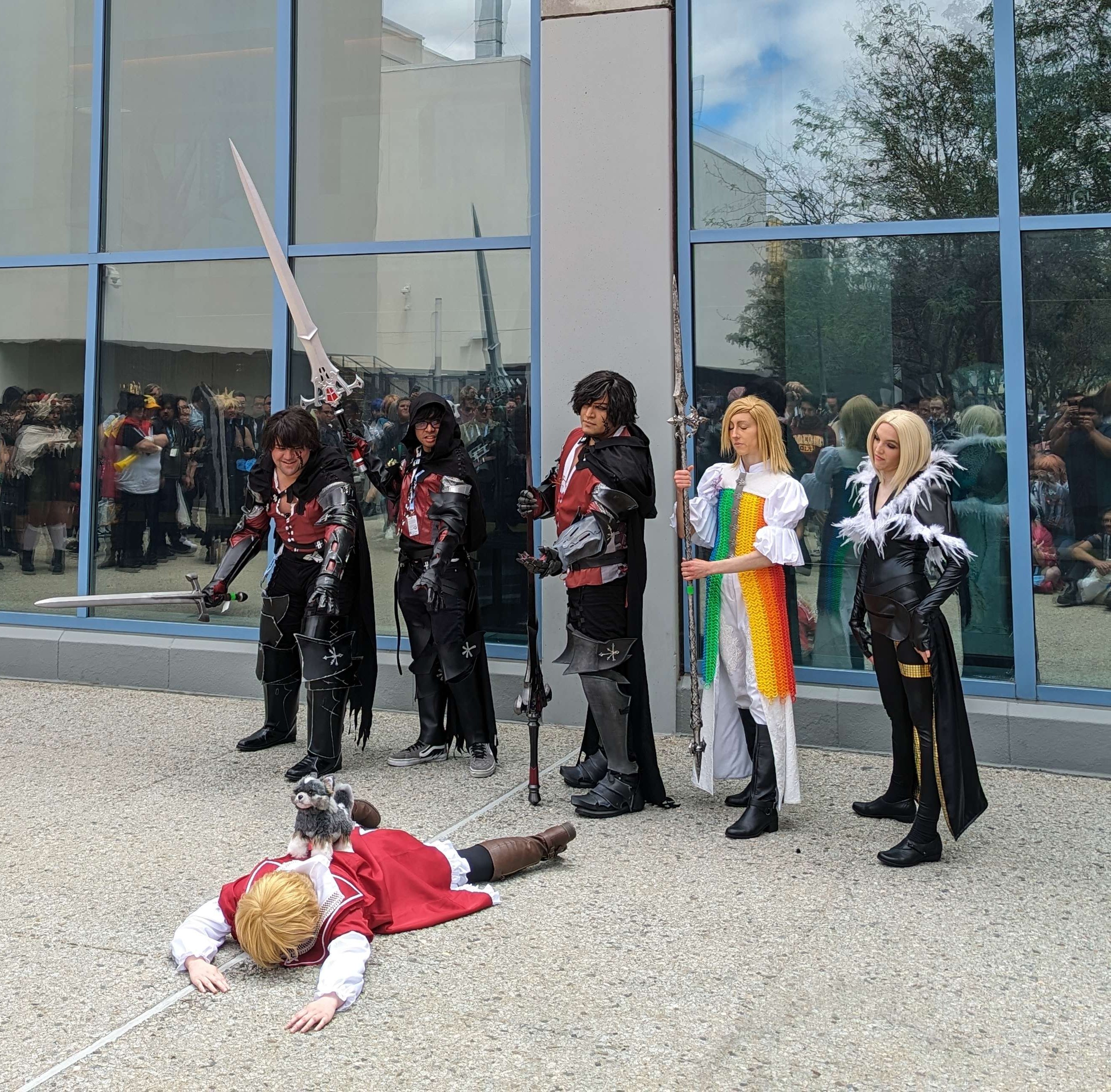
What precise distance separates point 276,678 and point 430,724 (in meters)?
0.82

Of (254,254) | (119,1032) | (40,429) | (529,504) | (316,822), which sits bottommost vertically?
(119,1032)

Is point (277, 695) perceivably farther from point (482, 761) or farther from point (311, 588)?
point (482, 761)

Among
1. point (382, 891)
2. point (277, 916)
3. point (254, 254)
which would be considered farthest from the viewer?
point (254, 254)

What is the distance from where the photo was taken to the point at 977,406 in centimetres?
613

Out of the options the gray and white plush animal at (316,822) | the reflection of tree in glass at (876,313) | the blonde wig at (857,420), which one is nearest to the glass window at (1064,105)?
the reflection of tree in glass at (876,313)

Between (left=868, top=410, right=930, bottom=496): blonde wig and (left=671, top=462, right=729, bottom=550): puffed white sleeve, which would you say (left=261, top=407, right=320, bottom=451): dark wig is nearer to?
(left=671, top=462, right=729, bottom=550): puffed white sleeve

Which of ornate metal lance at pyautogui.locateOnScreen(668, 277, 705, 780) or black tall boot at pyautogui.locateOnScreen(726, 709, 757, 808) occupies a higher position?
ornate metal lance at pyautogui.locateOnScreen(668, 277, 705, 780)

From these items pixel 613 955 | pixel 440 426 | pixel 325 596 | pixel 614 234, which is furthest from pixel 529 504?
pixel 613 955

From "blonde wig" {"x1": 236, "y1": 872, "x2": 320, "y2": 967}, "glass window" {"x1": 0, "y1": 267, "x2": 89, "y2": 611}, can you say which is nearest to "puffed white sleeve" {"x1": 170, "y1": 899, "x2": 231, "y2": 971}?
"blonde wig" {"x1": 236, "y1": 872, "x2": 320, "y2": 967}

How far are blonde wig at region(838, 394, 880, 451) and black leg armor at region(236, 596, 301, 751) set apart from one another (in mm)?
2997

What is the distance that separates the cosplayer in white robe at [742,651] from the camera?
4.75m

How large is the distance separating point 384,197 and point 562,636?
9.67ft

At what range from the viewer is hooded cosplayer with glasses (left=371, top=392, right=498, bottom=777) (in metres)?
5.79

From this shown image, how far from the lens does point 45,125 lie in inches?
325
